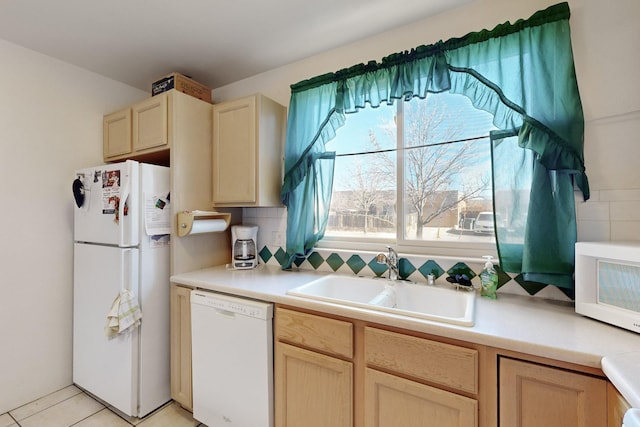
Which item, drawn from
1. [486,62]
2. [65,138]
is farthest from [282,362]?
[65,138]

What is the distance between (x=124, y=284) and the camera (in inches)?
66.2

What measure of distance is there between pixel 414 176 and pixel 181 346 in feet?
5.95

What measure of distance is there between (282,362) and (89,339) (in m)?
1.46

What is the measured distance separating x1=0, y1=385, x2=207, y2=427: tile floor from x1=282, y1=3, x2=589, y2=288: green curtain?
2.08 metres

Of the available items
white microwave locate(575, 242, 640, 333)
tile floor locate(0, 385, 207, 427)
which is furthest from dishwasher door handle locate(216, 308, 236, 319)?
white microwave locate(575, 242, 640, 333)

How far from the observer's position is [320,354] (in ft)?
4.20

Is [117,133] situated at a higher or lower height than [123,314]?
higher

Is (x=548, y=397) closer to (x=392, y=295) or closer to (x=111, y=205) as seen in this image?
(x=392, y=295)

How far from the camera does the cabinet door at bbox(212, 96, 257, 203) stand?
1.89 metres

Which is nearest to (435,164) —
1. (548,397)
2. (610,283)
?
(610,283)

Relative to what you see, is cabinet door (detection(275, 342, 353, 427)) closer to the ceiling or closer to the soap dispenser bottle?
the soap dispenser bottle

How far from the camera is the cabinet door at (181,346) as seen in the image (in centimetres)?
174

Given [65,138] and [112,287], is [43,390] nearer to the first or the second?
[112,287]

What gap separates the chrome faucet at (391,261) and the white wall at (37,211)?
2220 mm
